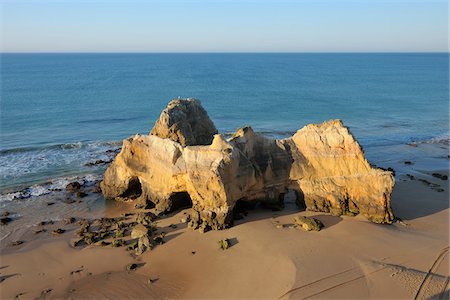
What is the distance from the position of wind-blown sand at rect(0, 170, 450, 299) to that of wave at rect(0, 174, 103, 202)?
523 centimetres

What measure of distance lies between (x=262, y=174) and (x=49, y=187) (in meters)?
13.5

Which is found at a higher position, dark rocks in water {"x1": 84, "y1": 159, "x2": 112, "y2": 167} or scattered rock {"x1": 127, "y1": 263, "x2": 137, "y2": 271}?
dark rocks in water {"x1": 84, "y1": 159, "x2": 112, "y2": 167}

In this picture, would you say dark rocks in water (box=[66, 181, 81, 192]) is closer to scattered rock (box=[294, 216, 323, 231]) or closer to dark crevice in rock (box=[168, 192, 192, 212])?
dark crevice in rock (box=[168, 192, 192, 212])

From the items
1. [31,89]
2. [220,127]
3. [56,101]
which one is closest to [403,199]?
[220,127]

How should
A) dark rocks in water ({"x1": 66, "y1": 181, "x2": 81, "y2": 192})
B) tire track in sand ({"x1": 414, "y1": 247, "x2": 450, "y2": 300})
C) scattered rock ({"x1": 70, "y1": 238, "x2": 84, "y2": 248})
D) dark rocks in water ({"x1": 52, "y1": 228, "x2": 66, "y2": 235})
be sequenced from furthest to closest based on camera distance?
dark rocks in water ({"x1": 66, "y1": 181, "x2": 81, "y2": 192}) → dark rocks in water ({"x1": 52, "y1": 228, "x2": 66, "y2": 235}) → scattered rock ({"x1": 70, "y1": 238, "x2": 84, "y2": 248}) → tire track in sand ({"x1": 414, "y1": 247, "x2": 450, "y2": 300})

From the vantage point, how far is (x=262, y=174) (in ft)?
59.3

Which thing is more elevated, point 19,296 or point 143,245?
point 143,245

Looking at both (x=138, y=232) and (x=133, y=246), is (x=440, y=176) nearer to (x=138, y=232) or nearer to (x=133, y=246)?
(x=138, y=232)

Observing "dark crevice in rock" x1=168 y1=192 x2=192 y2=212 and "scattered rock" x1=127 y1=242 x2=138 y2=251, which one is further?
"dark crevice in rock" x1=168 y1=192 x2=192 y2=212

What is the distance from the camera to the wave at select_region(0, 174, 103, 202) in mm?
22516

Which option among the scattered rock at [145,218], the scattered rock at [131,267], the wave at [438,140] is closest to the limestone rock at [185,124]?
the scattered rock at [145,218]

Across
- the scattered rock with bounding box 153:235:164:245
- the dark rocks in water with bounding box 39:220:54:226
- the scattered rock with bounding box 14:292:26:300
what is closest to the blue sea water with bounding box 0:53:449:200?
the dark rocks in water with bounding box 39:220:54:226

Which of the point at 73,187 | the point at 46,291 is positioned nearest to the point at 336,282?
the point at 46,291

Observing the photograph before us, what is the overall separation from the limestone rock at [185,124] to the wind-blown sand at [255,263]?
4.99 m
